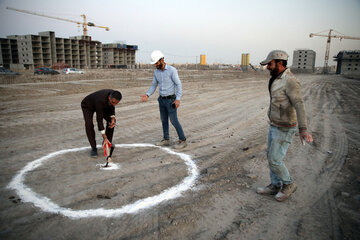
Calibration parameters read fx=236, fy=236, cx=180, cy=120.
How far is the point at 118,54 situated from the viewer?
90.2 m

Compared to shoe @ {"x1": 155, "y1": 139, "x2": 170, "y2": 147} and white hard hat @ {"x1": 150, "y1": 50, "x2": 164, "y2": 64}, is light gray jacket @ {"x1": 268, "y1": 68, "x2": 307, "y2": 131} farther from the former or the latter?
shoe @ {"x1": 155, "y1": 139, "x2": 170, "y2": 147}

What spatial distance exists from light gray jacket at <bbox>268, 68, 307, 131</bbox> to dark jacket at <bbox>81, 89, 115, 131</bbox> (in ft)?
10.0

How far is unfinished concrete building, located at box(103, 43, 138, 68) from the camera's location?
88.2m

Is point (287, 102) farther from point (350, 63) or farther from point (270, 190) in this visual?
point (350, 63)

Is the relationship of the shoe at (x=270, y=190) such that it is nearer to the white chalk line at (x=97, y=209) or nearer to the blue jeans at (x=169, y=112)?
the white chalk line at (x=97, y=209)

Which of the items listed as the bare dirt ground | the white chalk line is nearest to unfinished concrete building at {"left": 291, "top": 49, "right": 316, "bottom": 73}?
the bare dirt ground

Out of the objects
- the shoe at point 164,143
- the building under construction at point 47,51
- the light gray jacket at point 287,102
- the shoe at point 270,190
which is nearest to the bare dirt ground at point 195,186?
the shoe at point 270,190

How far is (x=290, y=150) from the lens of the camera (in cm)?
572

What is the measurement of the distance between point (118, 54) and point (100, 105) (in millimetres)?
91834

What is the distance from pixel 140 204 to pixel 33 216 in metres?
1.40

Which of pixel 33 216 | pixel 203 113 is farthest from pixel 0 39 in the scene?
pixel 33 216

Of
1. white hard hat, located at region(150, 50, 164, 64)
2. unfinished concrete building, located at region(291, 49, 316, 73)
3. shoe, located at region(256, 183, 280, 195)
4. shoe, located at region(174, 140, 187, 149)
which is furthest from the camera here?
unfinished concrete building, located at region(291, 49, 316, 73)

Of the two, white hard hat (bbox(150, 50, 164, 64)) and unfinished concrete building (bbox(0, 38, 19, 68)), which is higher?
unfinished concrete building (bbox(0, 38, 19, 68))

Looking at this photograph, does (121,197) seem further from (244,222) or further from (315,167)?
(315,167)
